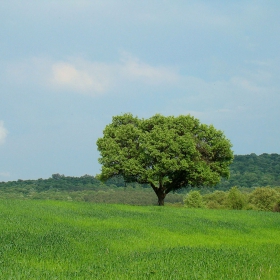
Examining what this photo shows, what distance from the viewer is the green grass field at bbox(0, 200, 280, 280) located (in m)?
12.0

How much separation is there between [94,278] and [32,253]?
18.5 ft

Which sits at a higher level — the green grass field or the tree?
the tree

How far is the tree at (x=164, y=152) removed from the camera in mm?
48594

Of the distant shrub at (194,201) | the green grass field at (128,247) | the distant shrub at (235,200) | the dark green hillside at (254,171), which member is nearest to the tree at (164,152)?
the green grass field at (128,247)

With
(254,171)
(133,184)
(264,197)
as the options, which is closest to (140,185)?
(133,184)

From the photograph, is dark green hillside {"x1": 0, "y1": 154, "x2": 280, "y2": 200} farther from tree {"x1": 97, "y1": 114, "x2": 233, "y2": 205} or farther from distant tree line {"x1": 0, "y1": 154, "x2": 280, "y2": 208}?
tree {"x1": 97, "y1": 114, "x2": 233, "y2": 205}

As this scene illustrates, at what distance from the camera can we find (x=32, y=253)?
15570mm

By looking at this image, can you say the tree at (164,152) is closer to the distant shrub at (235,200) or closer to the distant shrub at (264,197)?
the distant shrub at (235,200)

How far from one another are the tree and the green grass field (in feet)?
50.7

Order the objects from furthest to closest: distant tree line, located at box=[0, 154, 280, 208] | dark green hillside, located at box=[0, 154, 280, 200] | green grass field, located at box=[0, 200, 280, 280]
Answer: dark green hillside, located at box=[0, 154, 280, 200] < distant tree line, located at box=[0, 154, 280, 208] < green grass field, located at box=[0, 200, 280, 280]

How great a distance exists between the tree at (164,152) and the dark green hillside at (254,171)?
304 feet

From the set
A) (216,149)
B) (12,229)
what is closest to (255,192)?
(216,149)

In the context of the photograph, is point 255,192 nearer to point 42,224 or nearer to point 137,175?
point 137,175

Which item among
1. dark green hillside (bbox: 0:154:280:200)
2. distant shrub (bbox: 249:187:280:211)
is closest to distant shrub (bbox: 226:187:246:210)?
distant shrub (bbox: 249:187:280:211)
